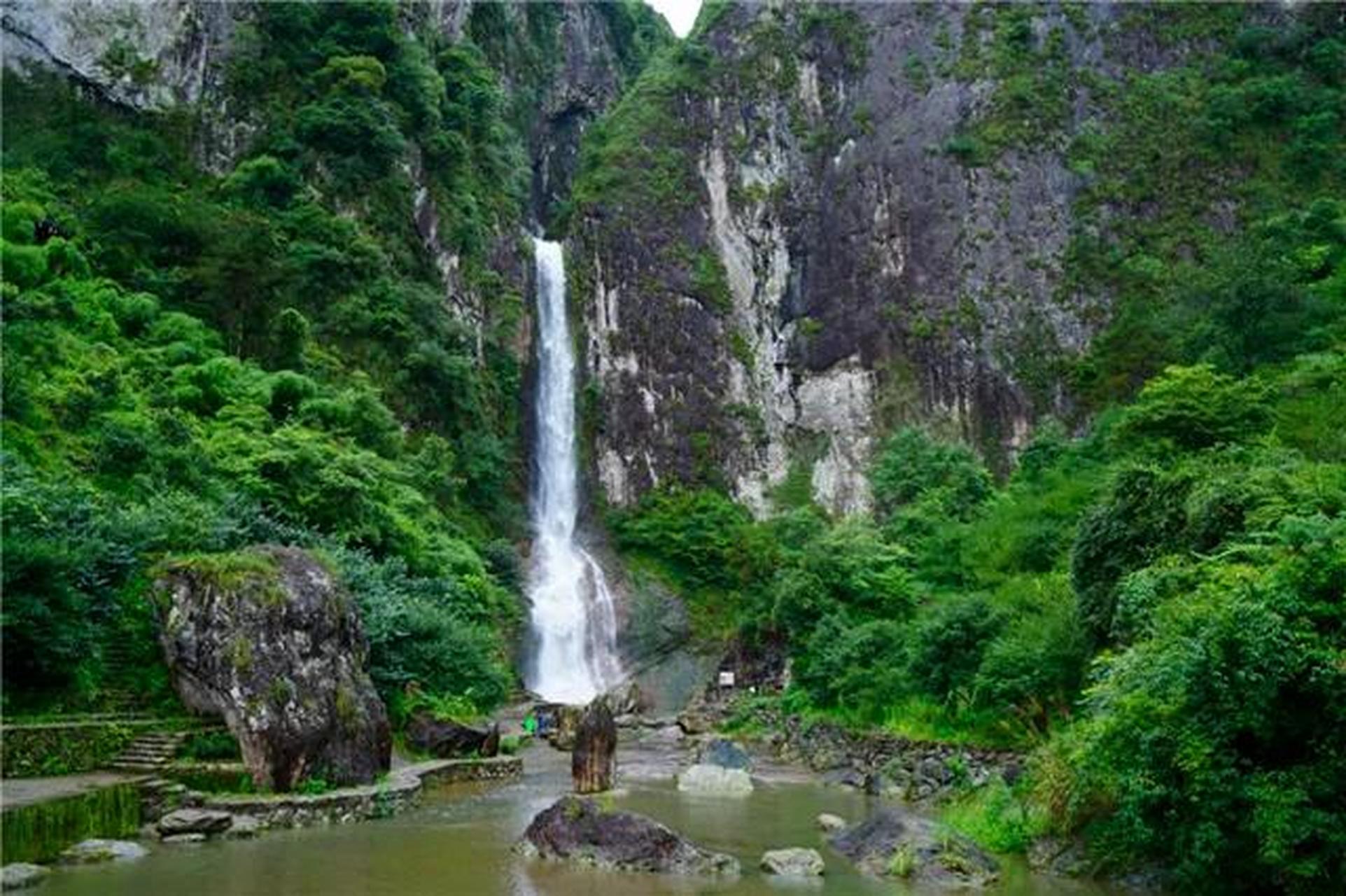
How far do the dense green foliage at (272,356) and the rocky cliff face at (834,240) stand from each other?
7048 millimetres

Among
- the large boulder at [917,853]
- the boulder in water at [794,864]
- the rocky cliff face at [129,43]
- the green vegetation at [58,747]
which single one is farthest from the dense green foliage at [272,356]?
the large boulder at [917,853]

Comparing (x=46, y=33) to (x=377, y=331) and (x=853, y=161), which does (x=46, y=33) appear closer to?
(x=377, y=331)

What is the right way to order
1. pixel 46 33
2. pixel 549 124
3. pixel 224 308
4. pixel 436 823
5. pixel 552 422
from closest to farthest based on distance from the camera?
1. pixel 436 823
2. pixel 224 308
3. pixel 46 33
4. pixel 552 422
5. pixel 549 124

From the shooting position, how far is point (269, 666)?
1584 cm

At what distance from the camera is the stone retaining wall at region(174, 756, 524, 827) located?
46.4 feet

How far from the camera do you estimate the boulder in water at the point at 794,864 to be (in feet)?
40.9

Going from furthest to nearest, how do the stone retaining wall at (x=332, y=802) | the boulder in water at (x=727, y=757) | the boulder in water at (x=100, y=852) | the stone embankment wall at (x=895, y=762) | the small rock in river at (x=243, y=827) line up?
the boulder in water at (x=727, y=757)
the stone embankment wall at (x=895, y=762)
the stone retaining wall at (x=332, y=802)
the small rock in river at (x=243, y=827)
the boulder in water at (x=100, y=852)

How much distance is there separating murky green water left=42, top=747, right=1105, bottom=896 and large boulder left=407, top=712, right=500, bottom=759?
11.5 feet

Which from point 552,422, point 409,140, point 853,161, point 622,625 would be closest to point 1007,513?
point 622,625

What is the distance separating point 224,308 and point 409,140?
14149mm

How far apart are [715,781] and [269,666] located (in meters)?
7.96

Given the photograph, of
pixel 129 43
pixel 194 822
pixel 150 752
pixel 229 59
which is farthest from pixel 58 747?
pixel 229 59

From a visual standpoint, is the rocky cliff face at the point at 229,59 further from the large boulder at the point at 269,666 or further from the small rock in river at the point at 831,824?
the small rock in river at the point at 831,824

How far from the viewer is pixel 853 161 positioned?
5594 cm
